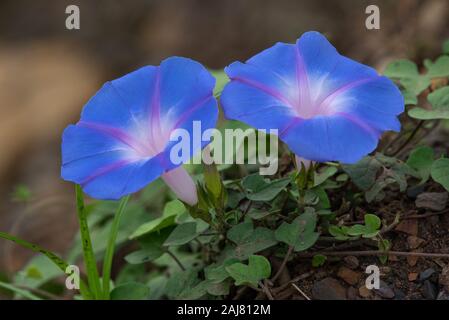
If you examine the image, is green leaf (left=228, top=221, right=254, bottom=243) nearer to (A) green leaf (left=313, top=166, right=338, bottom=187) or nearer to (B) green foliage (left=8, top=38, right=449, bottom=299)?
(B) green foliage (left=8, top=38, right=449, bottom=299)

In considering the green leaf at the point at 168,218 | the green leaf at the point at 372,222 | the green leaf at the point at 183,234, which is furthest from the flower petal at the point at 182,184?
the green leaf at the point at 372,222

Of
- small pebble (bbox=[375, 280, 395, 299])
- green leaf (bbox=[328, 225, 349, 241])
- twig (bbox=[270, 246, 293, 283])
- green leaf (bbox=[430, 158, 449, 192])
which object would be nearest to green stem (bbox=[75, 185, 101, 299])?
twig (bbox=[270, 246, 293, 283])

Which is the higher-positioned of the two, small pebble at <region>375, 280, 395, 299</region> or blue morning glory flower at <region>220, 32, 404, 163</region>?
blue morning glory flower at <region>220, 32, 404, 163</region>

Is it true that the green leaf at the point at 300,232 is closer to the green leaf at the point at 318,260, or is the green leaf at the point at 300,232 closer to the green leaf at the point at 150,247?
the green leaf at the point at 318,260

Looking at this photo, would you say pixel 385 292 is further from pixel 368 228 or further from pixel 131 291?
pixel 131 291

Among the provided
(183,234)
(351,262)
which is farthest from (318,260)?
(183,234)

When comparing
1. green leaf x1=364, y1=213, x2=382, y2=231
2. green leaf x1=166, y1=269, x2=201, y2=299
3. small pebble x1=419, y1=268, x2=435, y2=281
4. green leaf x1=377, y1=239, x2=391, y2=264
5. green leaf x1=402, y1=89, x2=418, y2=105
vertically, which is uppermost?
green leaf x1=402, y1=89, x2=418, y2=105
